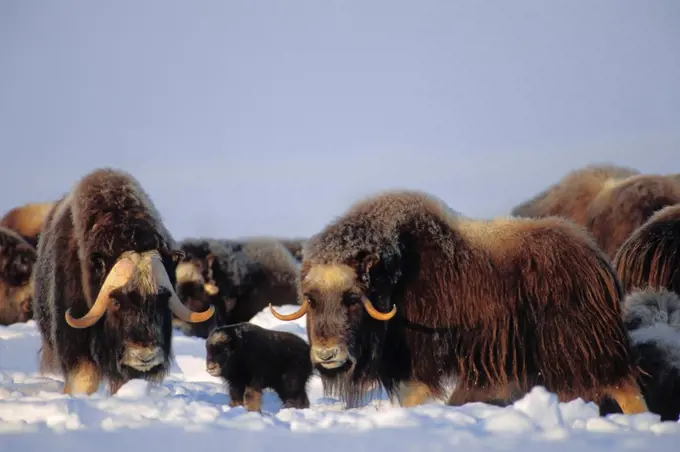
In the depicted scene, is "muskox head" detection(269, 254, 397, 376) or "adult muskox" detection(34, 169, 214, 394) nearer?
"muskox head" detection(269, 254, 397, 376)

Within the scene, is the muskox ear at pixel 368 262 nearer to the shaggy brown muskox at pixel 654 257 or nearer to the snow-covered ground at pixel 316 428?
the snow-covered ground at pixel 316 428

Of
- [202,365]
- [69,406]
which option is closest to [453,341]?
[69,406]

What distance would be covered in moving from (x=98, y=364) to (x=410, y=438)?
2.59m

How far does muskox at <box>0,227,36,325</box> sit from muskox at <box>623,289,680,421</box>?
318 inches

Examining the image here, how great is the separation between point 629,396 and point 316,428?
7.31ft

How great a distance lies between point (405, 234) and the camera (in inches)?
238

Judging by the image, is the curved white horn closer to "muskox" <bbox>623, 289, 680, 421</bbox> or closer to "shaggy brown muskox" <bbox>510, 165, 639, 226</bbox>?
"muskox" <bbox>623, 289, 680, 421</bbox>

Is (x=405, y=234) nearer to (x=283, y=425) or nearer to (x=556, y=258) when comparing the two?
(x=556, y=258)

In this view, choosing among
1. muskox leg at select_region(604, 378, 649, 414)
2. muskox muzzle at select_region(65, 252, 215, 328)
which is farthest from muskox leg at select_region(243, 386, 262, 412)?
muskox leg at select_region(604, 378, 649, 414)

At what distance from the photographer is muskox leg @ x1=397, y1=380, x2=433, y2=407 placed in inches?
227

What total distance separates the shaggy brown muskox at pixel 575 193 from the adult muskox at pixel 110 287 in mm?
5485

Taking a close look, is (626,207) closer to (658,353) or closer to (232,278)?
(658,353)

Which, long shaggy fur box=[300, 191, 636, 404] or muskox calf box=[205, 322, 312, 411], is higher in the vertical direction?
long shaggy fur box=[300, 191, 636, 404]

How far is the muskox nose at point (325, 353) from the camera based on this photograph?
5637mm
